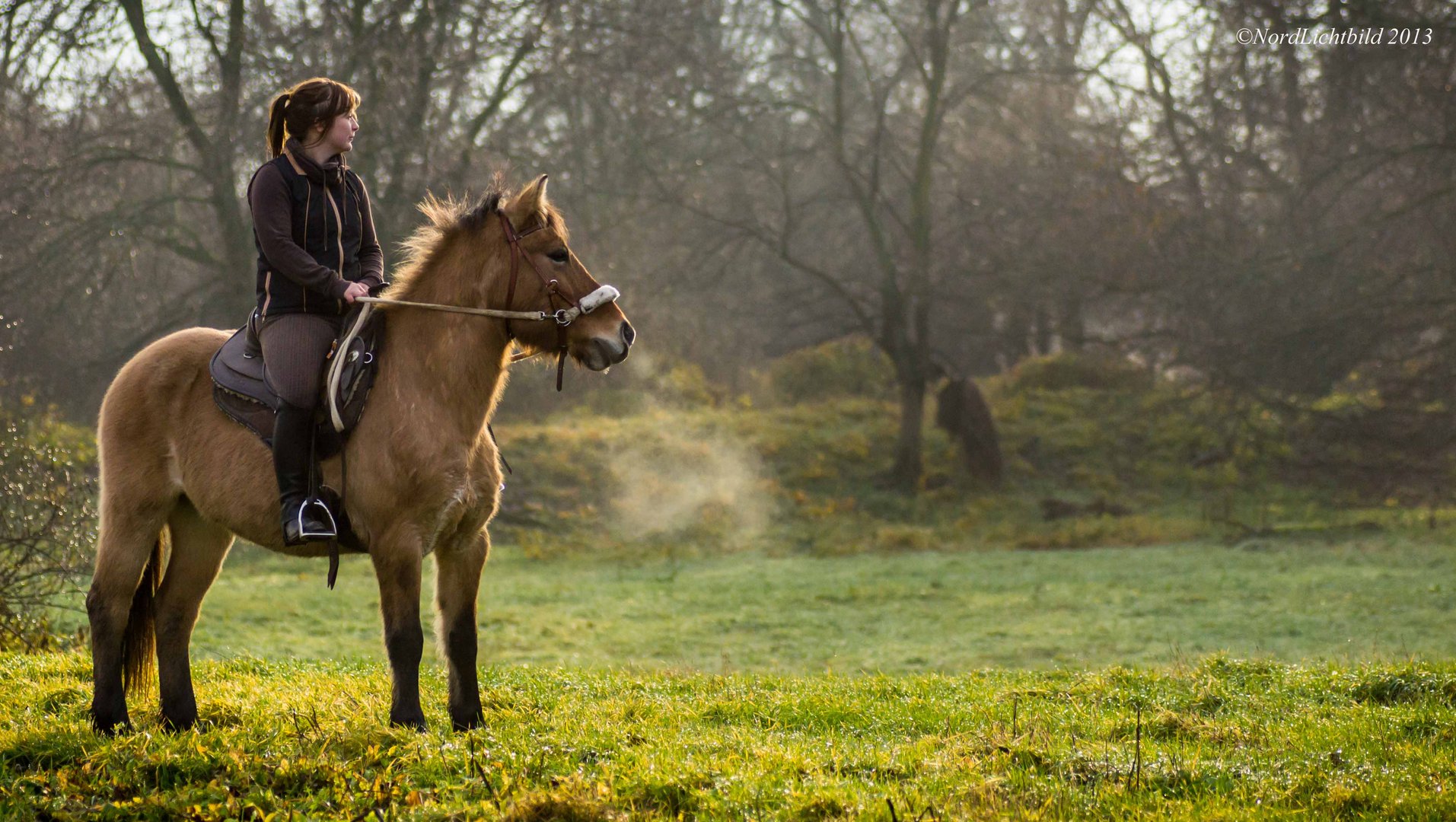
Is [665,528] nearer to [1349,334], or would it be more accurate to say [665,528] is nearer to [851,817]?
[1349,334]

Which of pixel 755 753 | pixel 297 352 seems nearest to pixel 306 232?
pixel 297 352

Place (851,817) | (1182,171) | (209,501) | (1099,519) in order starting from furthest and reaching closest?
(1182,171) < (1099,519) < (209,501) < (851,817)

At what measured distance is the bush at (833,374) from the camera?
3444 centimetres

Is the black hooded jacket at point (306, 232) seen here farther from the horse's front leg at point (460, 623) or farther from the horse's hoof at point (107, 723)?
the horse's hoof at point (107, 723)

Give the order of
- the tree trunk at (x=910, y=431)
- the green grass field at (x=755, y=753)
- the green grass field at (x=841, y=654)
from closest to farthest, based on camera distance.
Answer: the green grass field at (x=755, y=753) → the green grass field at (x=841, y=654) → the tree trunk at (x=910, y=431)

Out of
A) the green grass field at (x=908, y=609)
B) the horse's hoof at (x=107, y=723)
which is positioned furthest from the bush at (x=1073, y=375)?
the horse's hoof at (x=107, y=723)

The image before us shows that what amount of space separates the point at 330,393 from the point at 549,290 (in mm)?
1099

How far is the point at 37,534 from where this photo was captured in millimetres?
9711

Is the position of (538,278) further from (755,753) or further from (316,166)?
(755,753)

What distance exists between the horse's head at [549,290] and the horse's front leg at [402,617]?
114 centimetres

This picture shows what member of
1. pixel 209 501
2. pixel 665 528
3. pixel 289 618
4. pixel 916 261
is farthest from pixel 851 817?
pixel 916 261

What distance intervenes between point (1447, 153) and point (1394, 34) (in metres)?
2.07

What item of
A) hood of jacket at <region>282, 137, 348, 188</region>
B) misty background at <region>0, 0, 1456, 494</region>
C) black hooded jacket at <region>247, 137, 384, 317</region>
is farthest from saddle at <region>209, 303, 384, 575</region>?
misty background at <region>0, 0, 1456, 494</region>

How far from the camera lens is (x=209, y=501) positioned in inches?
237
